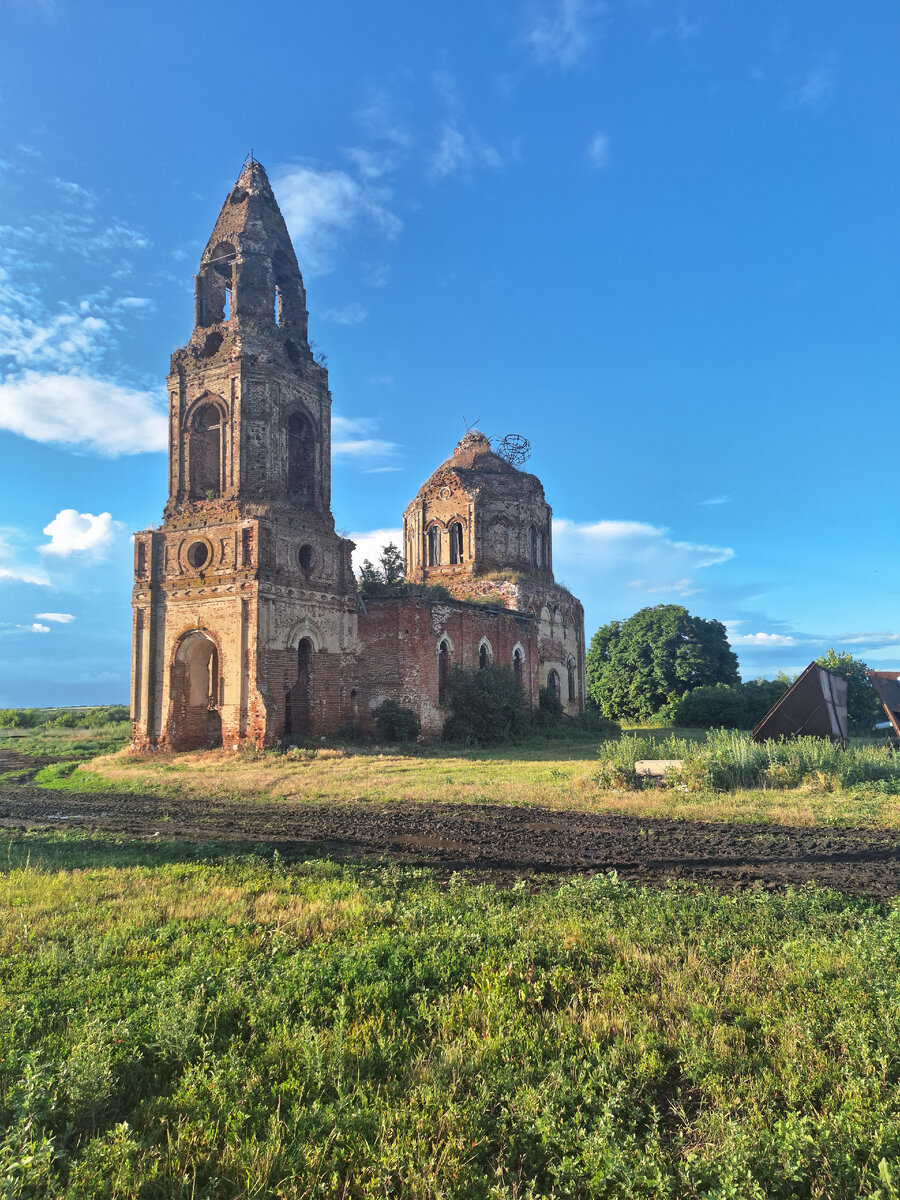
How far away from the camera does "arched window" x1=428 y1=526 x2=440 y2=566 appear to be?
37.3 meters

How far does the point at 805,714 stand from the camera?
55.8 feet

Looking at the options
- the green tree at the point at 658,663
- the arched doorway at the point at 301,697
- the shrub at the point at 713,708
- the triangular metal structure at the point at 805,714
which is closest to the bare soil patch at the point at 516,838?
the triangular metal structure at the point at 805,714

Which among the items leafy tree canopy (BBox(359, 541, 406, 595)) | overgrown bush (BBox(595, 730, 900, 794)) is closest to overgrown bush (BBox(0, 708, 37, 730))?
leafy tree canopy (BBox(359, 541, 406, 595))

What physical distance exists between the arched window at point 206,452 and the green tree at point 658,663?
2464cm

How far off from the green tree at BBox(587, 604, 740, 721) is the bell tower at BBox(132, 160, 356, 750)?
20161 millimetres

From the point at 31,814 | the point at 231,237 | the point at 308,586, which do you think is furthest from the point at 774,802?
the point at 231,237

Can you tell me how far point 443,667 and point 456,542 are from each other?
1047 centimetres

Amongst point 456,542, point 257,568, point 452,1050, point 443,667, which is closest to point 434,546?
point 456,542

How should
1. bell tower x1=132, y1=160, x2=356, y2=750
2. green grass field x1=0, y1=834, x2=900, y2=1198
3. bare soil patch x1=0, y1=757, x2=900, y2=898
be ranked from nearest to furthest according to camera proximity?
green grass field x1=0, y1=834, x2=900, y2=1198, bare soil patch x1=0, y1=757, x2=900, y2=898, bell tower x1=132, y1=160, x2=356, y2=750

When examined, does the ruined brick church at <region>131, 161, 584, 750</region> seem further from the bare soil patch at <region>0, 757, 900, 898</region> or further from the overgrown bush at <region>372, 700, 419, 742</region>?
the bare soil patch at <region>0, 757, 900, 898</region>

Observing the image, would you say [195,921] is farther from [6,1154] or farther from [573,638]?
[573,638]

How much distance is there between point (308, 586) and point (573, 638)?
17593mm

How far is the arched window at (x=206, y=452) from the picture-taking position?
25.3 m

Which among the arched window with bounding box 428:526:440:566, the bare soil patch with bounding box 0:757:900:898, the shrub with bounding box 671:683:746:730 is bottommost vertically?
the bare soil patch with bounding box 0:757:900:898
